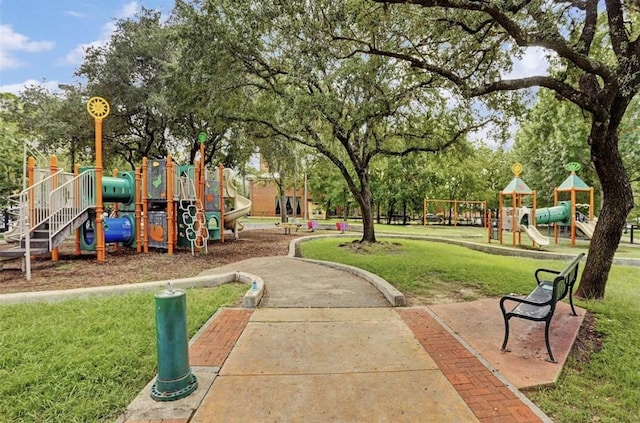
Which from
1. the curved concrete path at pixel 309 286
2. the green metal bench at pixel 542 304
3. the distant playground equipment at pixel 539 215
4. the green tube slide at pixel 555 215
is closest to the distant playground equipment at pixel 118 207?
the curved concrete path at pixel 309 286

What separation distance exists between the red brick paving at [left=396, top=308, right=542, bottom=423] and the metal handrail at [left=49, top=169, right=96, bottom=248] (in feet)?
30.6

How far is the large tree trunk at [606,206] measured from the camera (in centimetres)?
585

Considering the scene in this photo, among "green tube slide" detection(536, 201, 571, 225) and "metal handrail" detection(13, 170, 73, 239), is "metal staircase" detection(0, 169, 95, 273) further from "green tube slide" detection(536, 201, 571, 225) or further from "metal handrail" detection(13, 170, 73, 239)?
"green tube slide" detection(536, 201, 571, 225)

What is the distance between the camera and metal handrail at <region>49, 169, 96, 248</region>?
9148mm

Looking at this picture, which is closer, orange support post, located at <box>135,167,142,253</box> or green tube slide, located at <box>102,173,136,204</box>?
green tube slide, located at <box>102,173,136,204</box>

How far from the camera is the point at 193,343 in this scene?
13.6 ft

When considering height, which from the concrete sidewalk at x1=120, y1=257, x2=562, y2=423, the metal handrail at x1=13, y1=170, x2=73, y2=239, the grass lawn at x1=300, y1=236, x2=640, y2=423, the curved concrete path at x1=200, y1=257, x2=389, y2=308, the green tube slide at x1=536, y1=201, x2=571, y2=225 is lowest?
the grass lawn at x1=300, y1=236, x2=640, y2=423

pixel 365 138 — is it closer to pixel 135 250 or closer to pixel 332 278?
pixel 332 278

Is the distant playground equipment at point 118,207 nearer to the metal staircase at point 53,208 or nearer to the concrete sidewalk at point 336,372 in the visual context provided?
the metal staircase at point 53,208

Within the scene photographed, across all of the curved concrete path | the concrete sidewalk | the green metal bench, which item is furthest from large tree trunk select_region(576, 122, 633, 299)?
the curved concrete path

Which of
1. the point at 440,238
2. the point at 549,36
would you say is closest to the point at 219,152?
the point at 440,238

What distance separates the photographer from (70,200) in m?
9.61

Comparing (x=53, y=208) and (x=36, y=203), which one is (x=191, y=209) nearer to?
(x=53, y=208)

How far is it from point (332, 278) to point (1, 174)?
21.0 metres
